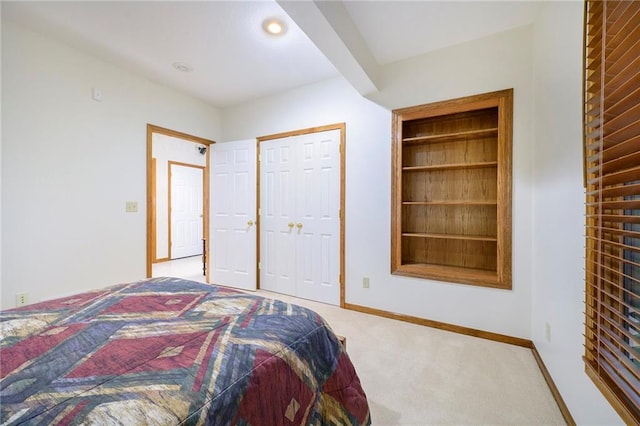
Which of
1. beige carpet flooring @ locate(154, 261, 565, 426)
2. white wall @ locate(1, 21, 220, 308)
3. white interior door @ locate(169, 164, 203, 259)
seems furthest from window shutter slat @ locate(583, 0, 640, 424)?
white interior door @ locate(169, 164, 203, 259)

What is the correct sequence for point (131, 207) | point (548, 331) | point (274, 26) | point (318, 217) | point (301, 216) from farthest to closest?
1. point (301, 216)
2. point (318, 217)
3. point (131, 207)
4. point (274, 26)
5. point (548, 331)

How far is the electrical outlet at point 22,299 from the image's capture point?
217 centimetres

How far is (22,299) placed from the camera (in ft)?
7.18

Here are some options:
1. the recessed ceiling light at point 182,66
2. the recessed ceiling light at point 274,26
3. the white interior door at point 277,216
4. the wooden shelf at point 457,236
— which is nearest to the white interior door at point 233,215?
the white interior door at point 277,216

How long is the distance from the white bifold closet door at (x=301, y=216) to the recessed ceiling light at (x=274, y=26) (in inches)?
43.5

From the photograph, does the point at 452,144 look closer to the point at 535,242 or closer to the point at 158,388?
the point at 535,242

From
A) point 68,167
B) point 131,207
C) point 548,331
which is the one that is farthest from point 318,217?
point 68,167

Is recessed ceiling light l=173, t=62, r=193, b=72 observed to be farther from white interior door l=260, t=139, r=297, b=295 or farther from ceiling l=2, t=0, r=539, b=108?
white interior door l=260, t=139, r=297, b=295

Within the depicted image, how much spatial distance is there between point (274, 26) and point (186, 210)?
5231 millimetres

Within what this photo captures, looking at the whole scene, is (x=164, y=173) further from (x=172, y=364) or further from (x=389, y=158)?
(x=172, y=364)

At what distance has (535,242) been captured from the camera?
2.05 meters

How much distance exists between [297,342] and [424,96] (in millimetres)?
2466

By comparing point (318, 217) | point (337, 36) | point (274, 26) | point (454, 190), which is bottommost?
point (318, 217)

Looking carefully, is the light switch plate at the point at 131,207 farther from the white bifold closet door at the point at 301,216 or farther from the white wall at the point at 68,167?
the white bifold closet door at the point at 301,216
